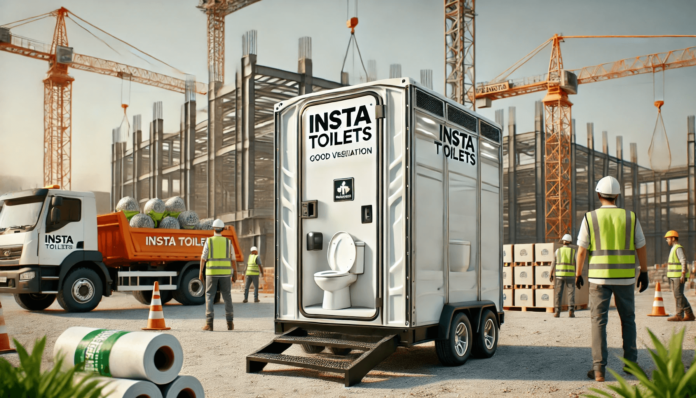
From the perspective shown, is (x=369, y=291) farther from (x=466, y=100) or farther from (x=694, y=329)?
(x=466, y=100)

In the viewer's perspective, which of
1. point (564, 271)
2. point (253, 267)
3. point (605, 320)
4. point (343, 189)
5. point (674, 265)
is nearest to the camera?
point (605, 320)

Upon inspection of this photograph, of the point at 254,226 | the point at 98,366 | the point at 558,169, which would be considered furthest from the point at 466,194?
the point at 558,169

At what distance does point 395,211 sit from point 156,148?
43.4m

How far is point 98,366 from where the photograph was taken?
4039 millimetres

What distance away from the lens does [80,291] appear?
1341 centimetres

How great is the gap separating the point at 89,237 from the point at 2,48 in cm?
4325

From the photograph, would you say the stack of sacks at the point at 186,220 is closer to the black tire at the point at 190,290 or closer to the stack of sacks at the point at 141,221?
the stack of sacks at the point at 141,221

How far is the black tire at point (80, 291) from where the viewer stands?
42.8ft

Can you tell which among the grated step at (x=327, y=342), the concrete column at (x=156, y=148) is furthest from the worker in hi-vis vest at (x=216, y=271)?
the concrete column at (x=156, y=148)

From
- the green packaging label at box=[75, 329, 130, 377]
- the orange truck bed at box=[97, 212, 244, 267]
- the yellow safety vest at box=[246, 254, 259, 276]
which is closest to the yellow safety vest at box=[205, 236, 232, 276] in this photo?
the orange truck bed at box=[97, 212, 244, 267]

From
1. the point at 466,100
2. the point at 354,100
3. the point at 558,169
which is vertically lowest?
the point at 354,100

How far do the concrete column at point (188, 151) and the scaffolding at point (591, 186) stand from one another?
21908 millimetres

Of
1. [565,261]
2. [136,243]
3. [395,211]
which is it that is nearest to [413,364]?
[395,211]

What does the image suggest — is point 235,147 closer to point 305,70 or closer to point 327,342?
point 305,70
